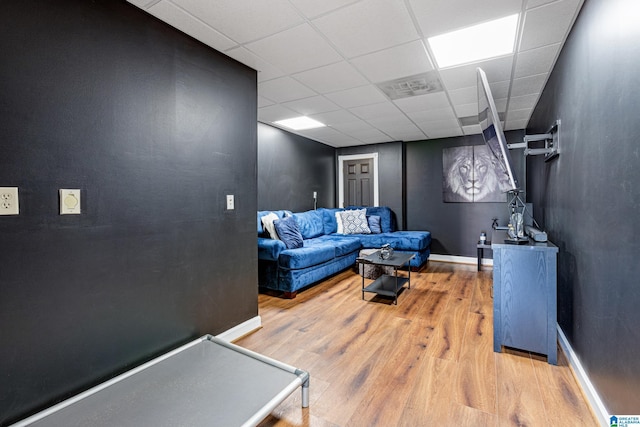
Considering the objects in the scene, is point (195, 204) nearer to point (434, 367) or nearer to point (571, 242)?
point (434, 367)

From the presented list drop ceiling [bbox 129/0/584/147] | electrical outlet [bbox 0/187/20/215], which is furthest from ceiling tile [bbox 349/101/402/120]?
electrical outlet [bbox 0/187/20/215]

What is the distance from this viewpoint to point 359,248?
5055mm

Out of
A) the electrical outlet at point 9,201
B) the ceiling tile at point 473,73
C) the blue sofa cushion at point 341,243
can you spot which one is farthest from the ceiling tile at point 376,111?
the electrical outlet at point 9,201

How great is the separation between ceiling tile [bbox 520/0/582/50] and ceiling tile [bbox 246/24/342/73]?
1.38 meters

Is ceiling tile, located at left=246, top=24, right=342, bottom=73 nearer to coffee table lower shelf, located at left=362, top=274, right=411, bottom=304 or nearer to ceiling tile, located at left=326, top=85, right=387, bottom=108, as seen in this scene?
ceiling tile, located at left=326, top=85, right=387, bottom=108

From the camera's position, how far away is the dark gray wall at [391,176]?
5977 mm

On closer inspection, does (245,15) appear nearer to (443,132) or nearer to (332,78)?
(332,78)

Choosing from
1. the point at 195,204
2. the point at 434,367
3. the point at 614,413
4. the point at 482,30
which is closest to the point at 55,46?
the point at 195,204

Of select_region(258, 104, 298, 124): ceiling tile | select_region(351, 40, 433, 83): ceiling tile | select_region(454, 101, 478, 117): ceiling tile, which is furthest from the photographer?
select_region(258, 104, 298, 124): ceiling tile

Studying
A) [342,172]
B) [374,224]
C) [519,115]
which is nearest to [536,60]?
[519,115]

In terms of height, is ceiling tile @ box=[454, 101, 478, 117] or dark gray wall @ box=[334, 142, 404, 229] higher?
ceiling tile @ box=[454, 101, 478, 117]

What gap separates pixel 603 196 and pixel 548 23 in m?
1.33

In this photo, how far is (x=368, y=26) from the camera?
207cm

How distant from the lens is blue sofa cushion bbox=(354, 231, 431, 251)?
15.8ft
